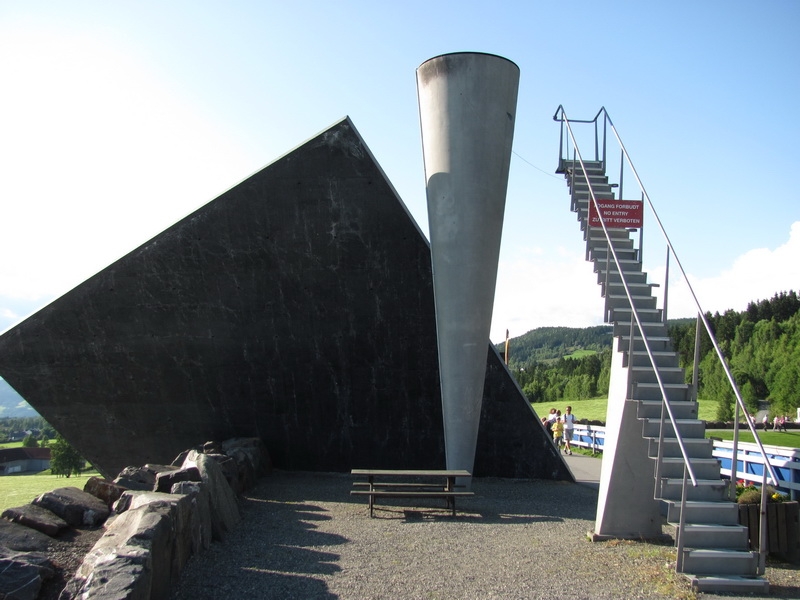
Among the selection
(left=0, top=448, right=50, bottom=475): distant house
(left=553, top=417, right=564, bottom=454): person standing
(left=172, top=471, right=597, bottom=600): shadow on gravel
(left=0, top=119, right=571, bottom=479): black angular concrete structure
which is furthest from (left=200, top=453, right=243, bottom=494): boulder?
(left=0, top=448, right=50, bottom=475): distant house

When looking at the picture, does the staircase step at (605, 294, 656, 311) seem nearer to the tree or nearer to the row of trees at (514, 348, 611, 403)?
the tree

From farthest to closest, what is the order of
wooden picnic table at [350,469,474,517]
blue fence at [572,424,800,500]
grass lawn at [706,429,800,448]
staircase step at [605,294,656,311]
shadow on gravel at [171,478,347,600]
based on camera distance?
grass lawn at [706,429,800,448] < wooden picnic table at [350,469,474,517] < blue fence at [572,424,800,500] < staircase step at [605,294,656,311] < shadow on gravel at [171,478,347,600]

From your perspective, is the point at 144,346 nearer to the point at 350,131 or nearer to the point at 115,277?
the point at 115,277

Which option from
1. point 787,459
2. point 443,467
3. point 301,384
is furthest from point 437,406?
point 787,459

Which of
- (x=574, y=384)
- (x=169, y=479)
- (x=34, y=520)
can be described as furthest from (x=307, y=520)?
(x=574, y=384)

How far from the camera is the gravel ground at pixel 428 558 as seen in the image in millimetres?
6152

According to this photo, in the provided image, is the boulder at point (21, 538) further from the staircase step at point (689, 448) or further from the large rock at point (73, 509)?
the staircase step at point (689, 448)

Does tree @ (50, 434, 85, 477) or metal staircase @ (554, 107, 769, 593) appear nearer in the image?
metal staircase @ (554, 107, 769, 593)

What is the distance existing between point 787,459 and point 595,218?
4.21 m

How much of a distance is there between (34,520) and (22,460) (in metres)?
77.2

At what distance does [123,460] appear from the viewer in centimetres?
1455

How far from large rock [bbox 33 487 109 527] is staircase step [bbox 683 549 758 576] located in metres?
5.87

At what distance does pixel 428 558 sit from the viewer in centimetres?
729

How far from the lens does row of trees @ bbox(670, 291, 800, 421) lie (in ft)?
159
